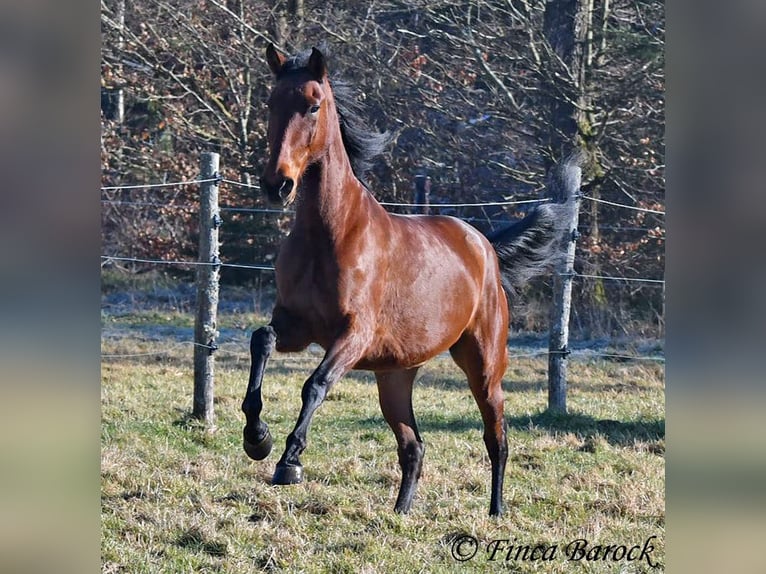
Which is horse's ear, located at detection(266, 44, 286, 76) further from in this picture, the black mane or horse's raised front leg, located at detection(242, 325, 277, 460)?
horse's raised front leg, located at detection(242, 325, 277, 460)

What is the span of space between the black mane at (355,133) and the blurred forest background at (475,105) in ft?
12.5

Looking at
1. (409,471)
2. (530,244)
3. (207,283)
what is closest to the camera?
(409,471)

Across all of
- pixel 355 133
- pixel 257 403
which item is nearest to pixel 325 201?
pixel 355 133

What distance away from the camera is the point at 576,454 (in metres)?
5.52

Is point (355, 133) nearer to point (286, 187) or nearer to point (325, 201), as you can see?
point (325, 201)

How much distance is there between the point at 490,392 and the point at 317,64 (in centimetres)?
189

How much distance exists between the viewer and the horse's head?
3.38 metres

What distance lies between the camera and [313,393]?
11.5 ft

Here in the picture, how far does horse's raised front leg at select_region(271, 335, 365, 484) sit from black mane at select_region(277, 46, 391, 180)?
912 millimetres

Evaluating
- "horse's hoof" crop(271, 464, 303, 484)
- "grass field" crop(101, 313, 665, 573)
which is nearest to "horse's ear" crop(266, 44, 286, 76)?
"horse's hoof" crop(271, 464, 303, 484)
